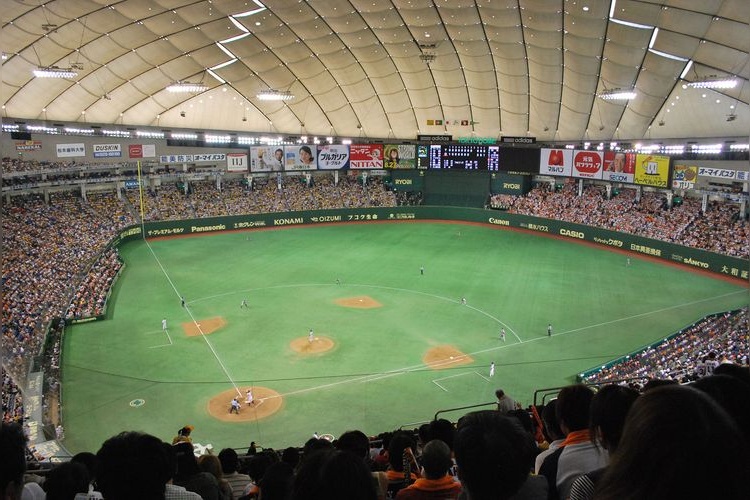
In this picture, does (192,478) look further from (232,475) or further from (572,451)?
(572,451)

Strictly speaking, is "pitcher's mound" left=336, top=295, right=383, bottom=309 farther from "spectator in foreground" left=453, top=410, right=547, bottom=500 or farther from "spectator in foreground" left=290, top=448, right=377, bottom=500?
"spectator in foreground" left=290, top=448, right=377, bottom=500

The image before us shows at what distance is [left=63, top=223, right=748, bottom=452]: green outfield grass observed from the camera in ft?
85.9

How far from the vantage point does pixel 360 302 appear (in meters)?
41.4

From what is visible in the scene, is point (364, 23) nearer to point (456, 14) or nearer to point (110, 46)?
point (456, 14)

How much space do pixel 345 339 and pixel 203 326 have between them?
8.87 m

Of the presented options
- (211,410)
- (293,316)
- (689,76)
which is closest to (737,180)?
(689,76)

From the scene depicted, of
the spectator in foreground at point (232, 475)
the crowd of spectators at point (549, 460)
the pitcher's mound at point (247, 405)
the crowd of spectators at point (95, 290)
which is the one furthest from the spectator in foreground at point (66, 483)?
the crowd of spectators at point (95, 290)

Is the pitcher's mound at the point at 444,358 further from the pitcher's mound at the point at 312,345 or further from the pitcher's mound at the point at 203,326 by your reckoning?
the pitcher's mound at the point at 203,326

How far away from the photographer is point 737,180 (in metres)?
49.4

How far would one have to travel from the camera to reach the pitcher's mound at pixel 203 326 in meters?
35.4

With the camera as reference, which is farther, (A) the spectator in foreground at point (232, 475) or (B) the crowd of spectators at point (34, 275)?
(B) the crowd of spectators at point (34, 275)

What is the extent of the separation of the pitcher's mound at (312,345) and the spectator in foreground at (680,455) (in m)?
31.0

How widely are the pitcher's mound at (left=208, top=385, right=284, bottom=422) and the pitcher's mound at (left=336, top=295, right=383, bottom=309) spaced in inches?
511

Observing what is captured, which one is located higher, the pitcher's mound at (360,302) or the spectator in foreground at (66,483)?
the spectator in foreground at (66,483)
